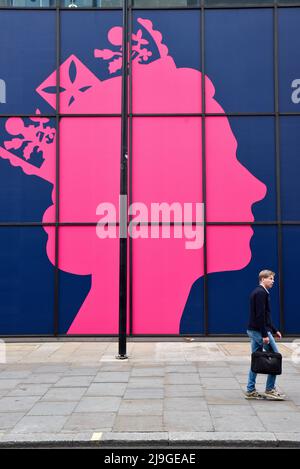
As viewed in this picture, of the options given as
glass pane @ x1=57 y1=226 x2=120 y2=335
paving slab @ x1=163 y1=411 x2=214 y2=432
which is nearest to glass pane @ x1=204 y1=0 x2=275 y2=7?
glass pane @ x1=57 y1=226 x2=120 y2=335

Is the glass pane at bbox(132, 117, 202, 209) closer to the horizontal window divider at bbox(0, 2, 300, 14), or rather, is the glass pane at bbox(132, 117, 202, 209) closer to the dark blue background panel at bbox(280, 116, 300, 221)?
the dark blue background panel at bbox(280, 116, 300, 221)

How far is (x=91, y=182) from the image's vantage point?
45.2 ft

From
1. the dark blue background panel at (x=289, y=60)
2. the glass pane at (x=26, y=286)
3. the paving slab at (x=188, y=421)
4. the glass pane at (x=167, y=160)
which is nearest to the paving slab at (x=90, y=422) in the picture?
the paving slab at (x=188, y=421)

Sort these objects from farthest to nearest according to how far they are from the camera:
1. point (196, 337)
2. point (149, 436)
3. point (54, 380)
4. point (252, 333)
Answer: point (196, 337), point (54, 380), point (252, 333), point (149, 436)

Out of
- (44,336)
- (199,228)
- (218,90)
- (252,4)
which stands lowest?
(44,336)

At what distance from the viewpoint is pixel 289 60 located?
45.4ft

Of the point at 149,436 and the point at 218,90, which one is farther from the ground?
the point at 218,90

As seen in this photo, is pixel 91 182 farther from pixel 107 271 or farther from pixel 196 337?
pixel 196 337

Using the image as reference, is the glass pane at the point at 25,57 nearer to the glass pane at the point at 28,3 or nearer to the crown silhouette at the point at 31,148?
the glass pane at the point at 28,3

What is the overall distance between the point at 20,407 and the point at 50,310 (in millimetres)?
6440

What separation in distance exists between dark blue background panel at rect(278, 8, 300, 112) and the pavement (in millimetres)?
6552

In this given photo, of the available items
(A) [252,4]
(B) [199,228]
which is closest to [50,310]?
(B) [199,228]

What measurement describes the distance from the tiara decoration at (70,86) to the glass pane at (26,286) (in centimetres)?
363

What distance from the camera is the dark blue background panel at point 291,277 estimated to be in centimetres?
1338
